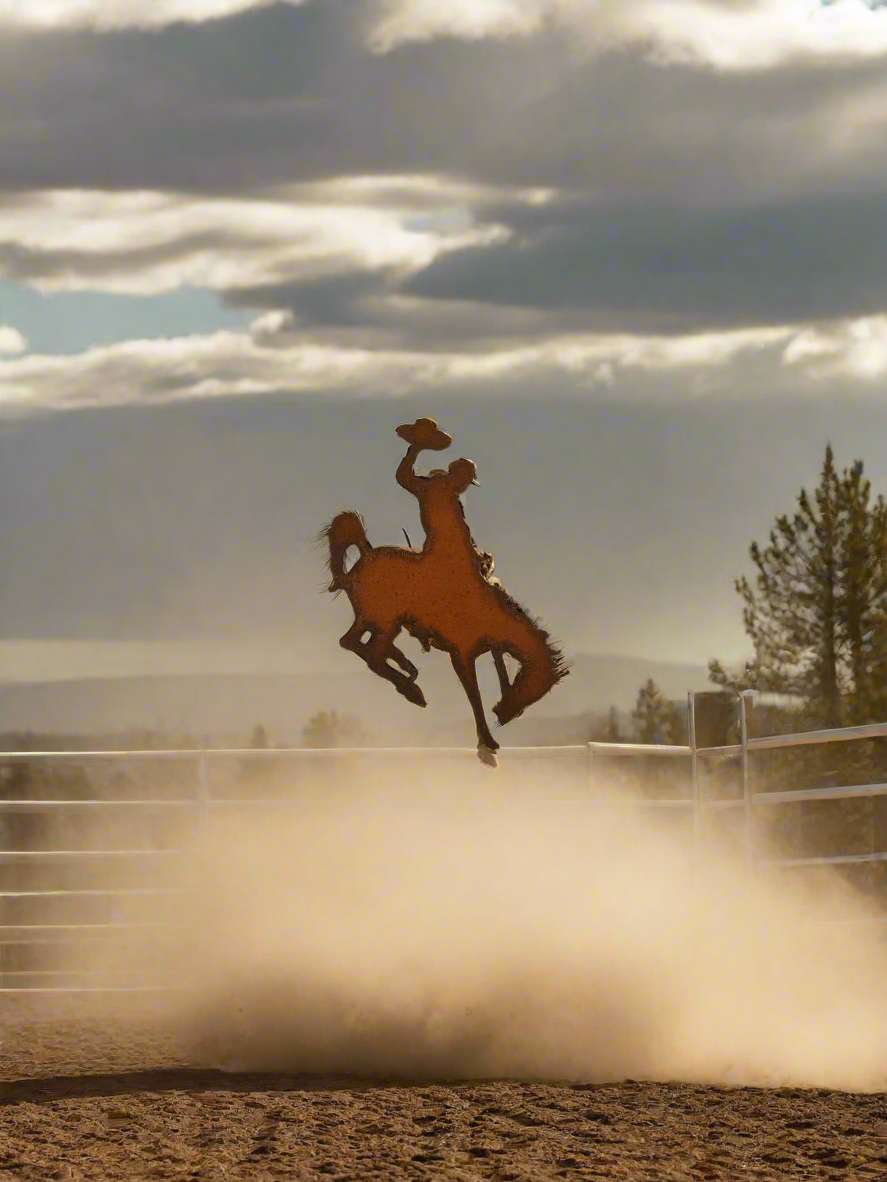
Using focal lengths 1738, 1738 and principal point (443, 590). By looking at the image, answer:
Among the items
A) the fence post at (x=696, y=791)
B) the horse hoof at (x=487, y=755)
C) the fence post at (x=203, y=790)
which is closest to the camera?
the horse hoof at (x=487, y=755)

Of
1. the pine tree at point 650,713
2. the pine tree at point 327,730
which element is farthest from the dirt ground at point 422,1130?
the pine tree at point 327,730

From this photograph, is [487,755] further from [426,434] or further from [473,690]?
[426,434]

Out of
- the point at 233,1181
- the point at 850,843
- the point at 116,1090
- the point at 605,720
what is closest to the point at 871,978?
the point at 116,1090

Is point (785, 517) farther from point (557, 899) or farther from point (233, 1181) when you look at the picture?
point (233, 1181)

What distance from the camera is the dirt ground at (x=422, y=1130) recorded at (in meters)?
4.60

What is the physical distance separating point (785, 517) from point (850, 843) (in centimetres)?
591

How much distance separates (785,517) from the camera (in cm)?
3131

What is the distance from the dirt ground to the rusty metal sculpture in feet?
4.53

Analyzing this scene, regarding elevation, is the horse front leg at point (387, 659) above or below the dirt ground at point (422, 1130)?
above

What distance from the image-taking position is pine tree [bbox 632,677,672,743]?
83894 millimetres

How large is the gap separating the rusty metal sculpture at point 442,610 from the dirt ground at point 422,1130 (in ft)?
4.53

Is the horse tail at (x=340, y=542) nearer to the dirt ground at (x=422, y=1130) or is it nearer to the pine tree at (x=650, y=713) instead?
the dirt ground at (x=422, y=1130)

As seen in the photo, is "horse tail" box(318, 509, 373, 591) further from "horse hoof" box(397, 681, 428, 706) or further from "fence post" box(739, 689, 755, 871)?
"fence post" box(739, 689, 755, 871)

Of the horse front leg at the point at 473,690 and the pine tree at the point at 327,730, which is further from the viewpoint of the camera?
the pine tree at the point at 327,730
